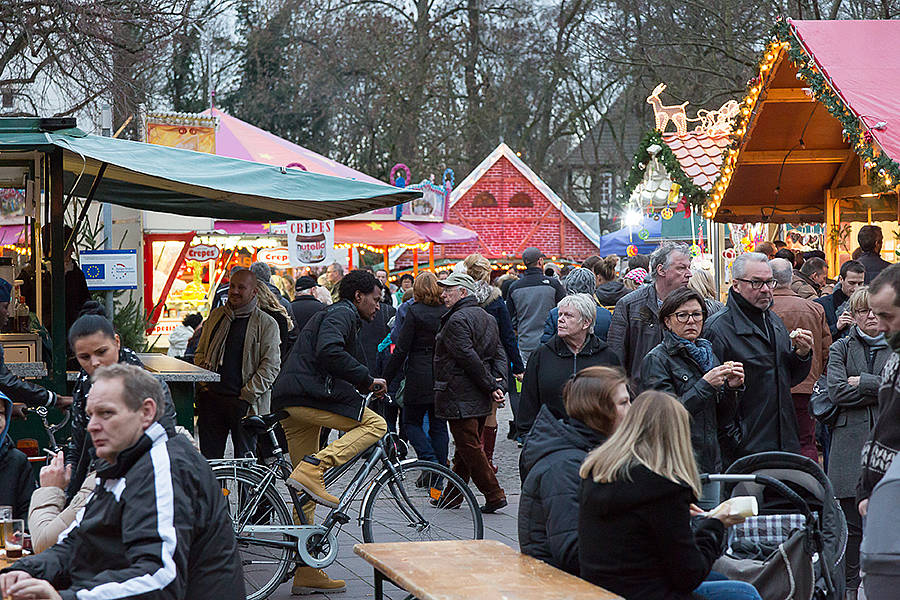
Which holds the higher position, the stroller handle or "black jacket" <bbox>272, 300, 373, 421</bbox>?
"black jacket" <bbox>272, 300, 373, 421</bbox>

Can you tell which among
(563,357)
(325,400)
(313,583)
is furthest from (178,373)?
(563,357)

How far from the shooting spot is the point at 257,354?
8.19 metres

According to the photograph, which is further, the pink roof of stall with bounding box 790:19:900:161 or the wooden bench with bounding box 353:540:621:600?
the pink roof of stall with bounding box 790:19:900:161

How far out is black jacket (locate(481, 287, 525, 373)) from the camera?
10.5 m

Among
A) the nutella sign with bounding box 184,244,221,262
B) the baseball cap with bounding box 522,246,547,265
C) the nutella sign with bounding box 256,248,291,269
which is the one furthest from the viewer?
the nutella sign with bounding box 256,248,291,269

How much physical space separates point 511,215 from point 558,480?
33092mm

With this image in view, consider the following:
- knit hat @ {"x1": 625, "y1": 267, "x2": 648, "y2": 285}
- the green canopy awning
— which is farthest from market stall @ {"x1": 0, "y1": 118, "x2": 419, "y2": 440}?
knit hat @ {"x1": 625, "y1": 267, "x2": 648, "y2": 285}

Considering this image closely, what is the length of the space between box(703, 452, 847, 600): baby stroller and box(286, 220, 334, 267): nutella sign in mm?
10154

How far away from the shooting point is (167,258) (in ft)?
64.2

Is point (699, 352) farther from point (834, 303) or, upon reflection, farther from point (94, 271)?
point (94, 271)

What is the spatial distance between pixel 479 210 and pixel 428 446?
90.7ft

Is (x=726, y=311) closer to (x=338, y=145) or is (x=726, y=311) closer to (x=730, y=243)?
(x=730, y=243)

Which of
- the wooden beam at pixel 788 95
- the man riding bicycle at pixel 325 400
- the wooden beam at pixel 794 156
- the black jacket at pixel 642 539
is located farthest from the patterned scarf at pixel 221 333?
the wooden beam at pixel 794 156

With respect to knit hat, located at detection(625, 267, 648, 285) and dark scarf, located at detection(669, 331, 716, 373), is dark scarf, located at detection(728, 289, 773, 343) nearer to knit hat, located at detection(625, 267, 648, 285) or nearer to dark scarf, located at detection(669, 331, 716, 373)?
dark scarf, located at detection(669, 331, 716, 373)
